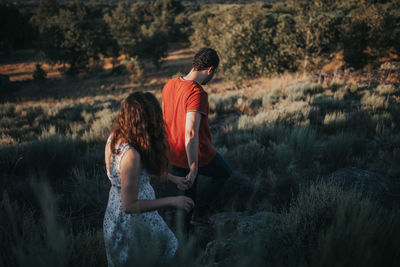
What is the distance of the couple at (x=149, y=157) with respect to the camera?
1644 millimetres

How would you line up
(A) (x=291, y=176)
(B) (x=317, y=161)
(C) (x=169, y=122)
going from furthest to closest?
1. (B) (x=317, y=161)
2. (A) (x=291, y=176)
3. (C) (x=169, y=122)

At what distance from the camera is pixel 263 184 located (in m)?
3.81

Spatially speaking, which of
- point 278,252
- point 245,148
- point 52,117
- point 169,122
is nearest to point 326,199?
point 278,252

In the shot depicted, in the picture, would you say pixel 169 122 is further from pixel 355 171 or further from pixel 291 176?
pixel 355 171

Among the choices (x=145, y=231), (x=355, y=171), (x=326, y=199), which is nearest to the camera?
(x=145, y=231)

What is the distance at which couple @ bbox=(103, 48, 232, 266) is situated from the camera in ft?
5.39

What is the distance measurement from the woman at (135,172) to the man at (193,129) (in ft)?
1.58

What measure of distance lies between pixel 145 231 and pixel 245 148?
3.54 metres

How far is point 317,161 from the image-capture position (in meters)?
4.42

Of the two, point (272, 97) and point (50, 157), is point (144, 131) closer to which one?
point (50, 157)

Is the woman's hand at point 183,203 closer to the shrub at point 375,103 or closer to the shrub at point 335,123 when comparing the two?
the shrub at point 335,123

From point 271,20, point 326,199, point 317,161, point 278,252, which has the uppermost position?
point 271,20

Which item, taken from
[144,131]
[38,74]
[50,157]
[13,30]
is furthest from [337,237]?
[13,30]

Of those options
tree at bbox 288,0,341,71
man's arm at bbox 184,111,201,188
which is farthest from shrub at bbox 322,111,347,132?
tree at bbox 288,0,341,71
